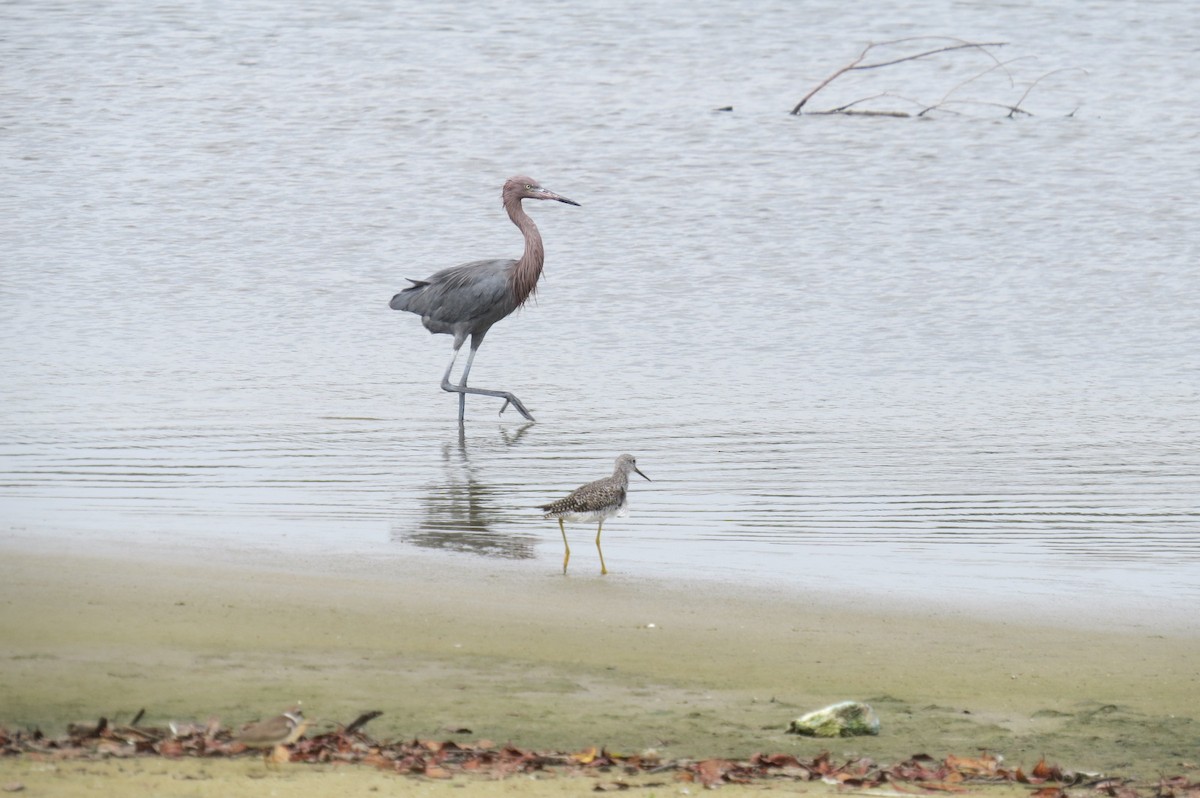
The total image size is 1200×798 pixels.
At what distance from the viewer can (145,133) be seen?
25094mm

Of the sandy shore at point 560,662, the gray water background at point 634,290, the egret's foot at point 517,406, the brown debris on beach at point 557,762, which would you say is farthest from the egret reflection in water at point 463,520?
the brown debris on beach at point 557,762

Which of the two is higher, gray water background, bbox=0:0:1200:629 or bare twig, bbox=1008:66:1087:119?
bare twig, bbox=1008:66:1087:119

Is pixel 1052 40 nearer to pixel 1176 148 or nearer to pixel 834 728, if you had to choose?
pixel 1176 148

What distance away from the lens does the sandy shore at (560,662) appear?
5.69m

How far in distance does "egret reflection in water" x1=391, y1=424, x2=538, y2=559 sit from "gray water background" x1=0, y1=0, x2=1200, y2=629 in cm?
4

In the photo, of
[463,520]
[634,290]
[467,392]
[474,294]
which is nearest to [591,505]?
[463,520]

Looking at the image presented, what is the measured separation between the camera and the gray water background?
905 centimetres

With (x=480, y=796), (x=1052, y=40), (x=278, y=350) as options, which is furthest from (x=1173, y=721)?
(x=1052, y=40)

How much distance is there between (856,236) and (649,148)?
473 cm

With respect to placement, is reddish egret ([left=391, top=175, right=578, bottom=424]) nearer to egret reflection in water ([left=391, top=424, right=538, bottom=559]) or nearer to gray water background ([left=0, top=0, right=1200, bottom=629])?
gray water background ([left=0, top=0, right=1200, bottom=629])

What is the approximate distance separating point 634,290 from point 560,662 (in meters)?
11.2

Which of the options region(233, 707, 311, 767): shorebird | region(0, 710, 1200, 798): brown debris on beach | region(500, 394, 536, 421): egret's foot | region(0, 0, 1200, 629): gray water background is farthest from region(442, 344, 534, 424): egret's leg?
region(233, 707, 311, 767): shorebird

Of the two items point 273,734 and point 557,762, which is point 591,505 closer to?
point 557,762

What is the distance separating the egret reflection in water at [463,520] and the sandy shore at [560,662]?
62 centimetres
